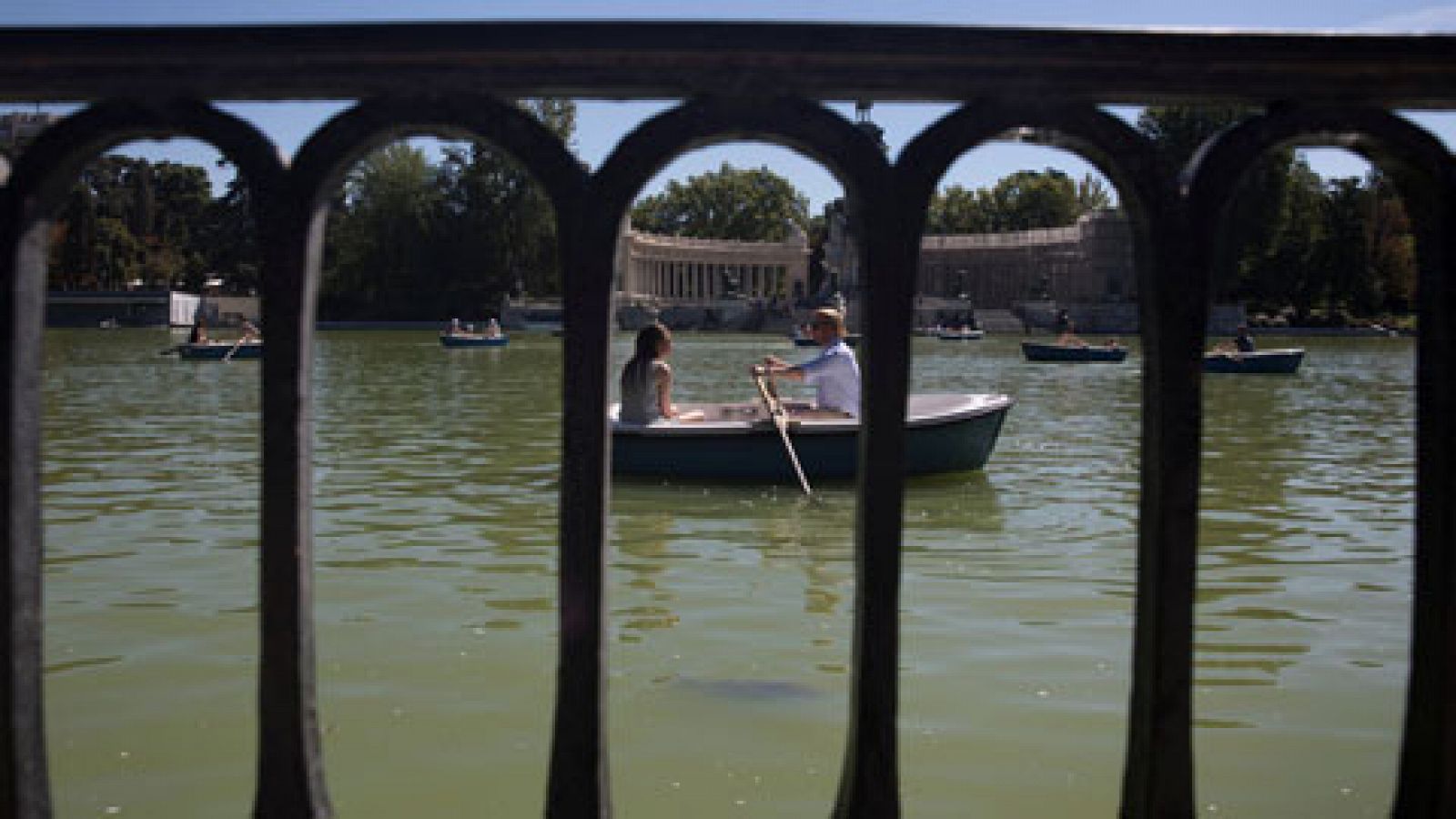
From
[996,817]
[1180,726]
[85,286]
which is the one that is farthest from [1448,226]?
[85,286]

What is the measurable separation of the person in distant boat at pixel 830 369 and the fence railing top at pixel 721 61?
8.31m

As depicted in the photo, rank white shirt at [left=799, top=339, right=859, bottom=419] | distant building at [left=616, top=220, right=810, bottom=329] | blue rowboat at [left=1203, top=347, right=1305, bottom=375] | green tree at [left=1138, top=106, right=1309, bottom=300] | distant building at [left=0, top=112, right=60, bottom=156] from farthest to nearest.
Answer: distant building at [left=616, top=220, right=810, bottom=329], green tree at [left=1138, top=106, right=1309, bottom=300], blue rowboat at [left=1203, top=347, right=1305, bottom=375], white shirt at [left=799, top=339, right=859, bottom=419], distant building at [left=0, top=112, right=60, bottom=156]

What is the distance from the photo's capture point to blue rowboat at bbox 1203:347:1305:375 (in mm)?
32125

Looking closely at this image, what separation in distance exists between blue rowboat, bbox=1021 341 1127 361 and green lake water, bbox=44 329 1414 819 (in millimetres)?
23660

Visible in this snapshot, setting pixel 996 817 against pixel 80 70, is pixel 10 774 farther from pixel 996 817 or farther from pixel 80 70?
pixel 996 817

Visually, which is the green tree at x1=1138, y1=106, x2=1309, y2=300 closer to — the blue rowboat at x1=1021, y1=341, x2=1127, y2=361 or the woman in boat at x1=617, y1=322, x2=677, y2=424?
the blue rowboat at x1=1021, y1=341, x2=1127, y2=361

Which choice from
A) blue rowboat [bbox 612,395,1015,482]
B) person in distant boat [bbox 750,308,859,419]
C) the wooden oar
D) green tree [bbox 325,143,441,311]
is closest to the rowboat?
green tree [bbox 325,143,441,311]

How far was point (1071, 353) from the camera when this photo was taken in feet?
128

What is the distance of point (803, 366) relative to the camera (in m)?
11.4

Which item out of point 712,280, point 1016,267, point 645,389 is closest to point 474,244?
point 712,280

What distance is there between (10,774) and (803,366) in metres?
9.65

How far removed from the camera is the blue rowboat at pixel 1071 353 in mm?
38375

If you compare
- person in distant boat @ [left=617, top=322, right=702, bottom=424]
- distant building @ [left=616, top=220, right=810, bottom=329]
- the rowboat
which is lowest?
person in distant boat @ [left=617, top=322, right=702, bottom=424]

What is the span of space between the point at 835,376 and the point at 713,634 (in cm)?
540
